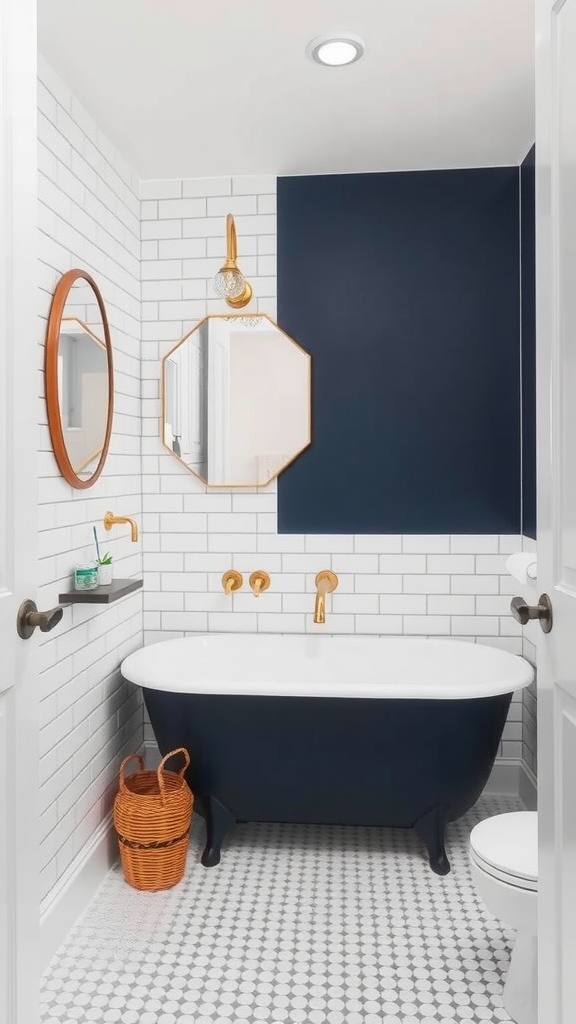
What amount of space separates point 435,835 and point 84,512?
1.79 m

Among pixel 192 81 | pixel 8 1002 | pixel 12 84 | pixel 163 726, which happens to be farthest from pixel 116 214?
pixel 8 1002

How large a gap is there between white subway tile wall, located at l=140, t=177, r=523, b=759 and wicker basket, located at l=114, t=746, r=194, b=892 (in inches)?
37.5

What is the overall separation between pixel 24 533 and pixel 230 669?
2.13 m

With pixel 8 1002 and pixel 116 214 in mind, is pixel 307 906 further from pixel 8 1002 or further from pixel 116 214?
pixel 116 214

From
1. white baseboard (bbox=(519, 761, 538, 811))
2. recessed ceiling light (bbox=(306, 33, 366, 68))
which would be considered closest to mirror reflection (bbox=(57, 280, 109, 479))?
recessed ceiling light (bbox=(306, 33, 366, 68))

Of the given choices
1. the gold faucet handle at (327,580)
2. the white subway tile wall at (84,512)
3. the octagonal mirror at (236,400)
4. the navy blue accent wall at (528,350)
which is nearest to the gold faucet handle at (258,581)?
the gold faucet handle at (327,580)

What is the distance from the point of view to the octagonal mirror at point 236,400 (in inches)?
139

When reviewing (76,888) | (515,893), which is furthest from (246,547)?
(515,893)

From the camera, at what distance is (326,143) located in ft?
10.3

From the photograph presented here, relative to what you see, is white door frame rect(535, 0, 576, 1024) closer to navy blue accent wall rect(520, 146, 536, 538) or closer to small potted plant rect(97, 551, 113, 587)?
small potted plant rect(97, 551, 113, 587)

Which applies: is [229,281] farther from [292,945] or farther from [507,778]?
[507,778]

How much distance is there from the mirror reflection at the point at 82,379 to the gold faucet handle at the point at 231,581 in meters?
0.92

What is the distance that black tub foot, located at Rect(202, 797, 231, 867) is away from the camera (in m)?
2.88

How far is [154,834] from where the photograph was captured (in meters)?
2.71
